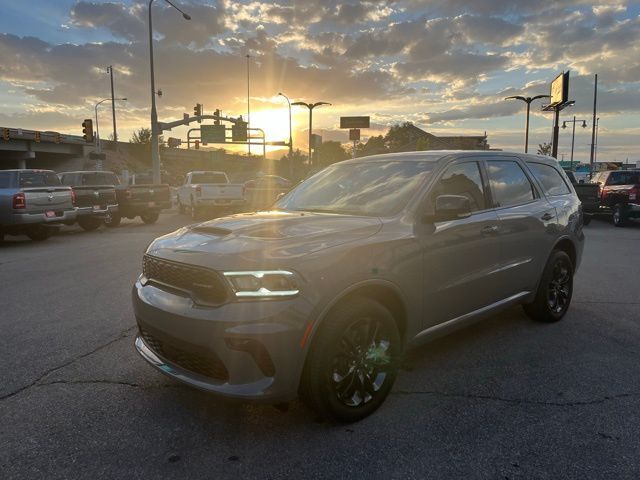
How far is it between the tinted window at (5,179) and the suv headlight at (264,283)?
1148 cm

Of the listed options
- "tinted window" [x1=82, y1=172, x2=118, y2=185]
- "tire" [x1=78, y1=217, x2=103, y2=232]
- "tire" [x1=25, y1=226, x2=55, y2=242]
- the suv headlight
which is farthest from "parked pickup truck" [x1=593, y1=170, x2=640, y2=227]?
"tire" [x1=25, y1=226, x2=55, y2=242]

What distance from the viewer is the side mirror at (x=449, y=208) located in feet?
11.3

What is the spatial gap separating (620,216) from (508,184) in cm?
1350

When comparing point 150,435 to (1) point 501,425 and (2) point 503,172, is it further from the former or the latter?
(2) point 503,172

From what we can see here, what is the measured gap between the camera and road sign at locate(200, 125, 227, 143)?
50.2m

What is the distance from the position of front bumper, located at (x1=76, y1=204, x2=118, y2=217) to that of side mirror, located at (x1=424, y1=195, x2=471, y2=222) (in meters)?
12.9

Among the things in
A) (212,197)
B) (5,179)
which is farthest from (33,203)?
(212,197)

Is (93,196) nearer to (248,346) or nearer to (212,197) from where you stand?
(212,197)

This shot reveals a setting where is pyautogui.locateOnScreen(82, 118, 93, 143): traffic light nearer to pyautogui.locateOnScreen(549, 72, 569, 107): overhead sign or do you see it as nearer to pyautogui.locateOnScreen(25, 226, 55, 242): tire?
pyautogui.locateOnScreen(25, 226, 55, 242): tire

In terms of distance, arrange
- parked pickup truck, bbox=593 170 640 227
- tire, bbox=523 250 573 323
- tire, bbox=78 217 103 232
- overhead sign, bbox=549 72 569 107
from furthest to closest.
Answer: overhead sign, bbox=549 72 569 107, tire, bbox=78 217 103 232, parked pickup truck, bbox=593 170 640 227, tire, bbox=523 250 573 323

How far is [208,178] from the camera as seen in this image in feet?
68.1

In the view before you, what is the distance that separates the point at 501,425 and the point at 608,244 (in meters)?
10.2

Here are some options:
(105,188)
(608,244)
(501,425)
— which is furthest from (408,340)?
(105,188)

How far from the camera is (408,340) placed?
347cm
